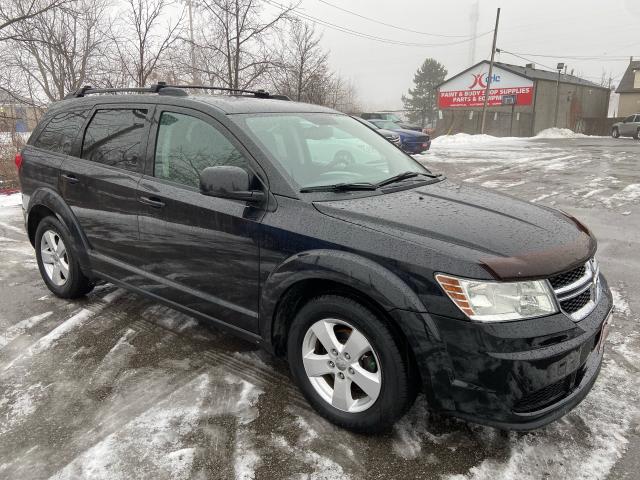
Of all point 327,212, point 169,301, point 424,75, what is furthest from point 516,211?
point 424,75

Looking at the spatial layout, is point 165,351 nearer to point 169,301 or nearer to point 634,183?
point 169,301

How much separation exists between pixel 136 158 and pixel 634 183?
11449 millimetres

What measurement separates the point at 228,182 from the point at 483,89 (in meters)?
45.0

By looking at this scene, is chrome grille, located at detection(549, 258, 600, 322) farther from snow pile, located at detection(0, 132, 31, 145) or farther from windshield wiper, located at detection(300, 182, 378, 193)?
snow pile, located at detection(0, 132, 31, 145)

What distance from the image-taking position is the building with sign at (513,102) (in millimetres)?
40688

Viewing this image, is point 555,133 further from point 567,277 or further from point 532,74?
point 567,277

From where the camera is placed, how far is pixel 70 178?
3.94 metres

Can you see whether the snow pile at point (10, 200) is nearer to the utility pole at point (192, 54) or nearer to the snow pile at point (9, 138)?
the snow pile at point (9, 138)

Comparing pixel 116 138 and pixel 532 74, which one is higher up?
pixel 532 74

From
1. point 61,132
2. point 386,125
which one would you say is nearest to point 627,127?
point 386,125

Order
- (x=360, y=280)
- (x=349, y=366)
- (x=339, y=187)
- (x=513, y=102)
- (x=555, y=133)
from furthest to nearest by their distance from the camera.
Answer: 1. (x=513, y=102)
2. (x=555, y=133)
3. (x=339, y=187)
4. (x=349, y=366)
5. (x=360, y=280)

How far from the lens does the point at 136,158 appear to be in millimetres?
3475

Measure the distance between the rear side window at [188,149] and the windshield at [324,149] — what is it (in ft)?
0.61

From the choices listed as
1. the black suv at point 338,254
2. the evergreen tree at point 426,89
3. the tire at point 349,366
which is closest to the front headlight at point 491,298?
the black suv at point 338,254
